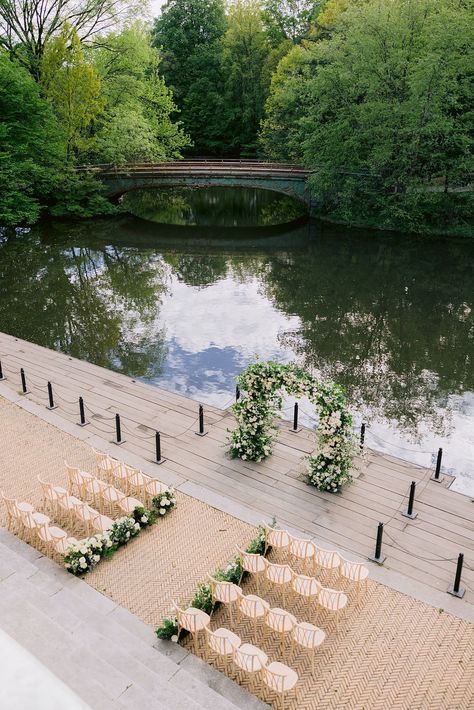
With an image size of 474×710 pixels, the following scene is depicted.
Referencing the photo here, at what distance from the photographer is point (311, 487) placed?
12.7 meters

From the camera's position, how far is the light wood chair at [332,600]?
28.6ft

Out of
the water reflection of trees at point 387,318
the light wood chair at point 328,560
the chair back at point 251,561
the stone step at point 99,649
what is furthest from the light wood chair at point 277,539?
the water reflection of trees at point 387,318

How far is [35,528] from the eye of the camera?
10609 millimetres

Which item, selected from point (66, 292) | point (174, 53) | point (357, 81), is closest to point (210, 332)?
point (66, 292)

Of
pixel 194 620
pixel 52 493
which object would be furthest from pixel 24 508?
pixel 194 620

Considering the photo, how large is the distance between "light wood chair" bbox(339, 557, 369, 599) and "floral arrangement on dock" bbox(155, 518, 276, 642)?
4.99ft

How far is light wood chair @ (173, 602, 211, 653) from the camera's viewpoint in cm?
827

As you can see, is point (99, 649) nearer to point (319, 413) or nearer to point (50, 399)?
point (319, 413)

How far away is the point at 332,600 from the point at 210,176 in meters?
42.6

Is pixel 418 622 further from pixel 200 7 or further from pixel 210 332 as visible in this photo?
pixel 200 7

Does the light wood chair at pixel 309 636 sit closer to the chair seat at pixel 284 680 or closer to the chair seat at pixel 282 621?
the chair seat at pixel 282 621

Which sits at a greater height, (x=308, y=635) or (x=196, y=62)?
(x=196, y=62)

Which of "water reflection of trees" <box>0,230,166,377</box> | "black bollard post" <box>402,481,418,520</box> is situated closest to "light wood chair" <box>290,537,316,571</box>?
"black bollard post" <box>402,481,418,520</box>

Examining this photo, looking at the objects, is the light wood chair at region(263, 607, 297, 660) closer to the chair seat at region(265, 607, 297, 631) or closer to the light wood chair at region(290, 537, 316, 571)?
the chair seat at region(265, 607, 297, 631)
